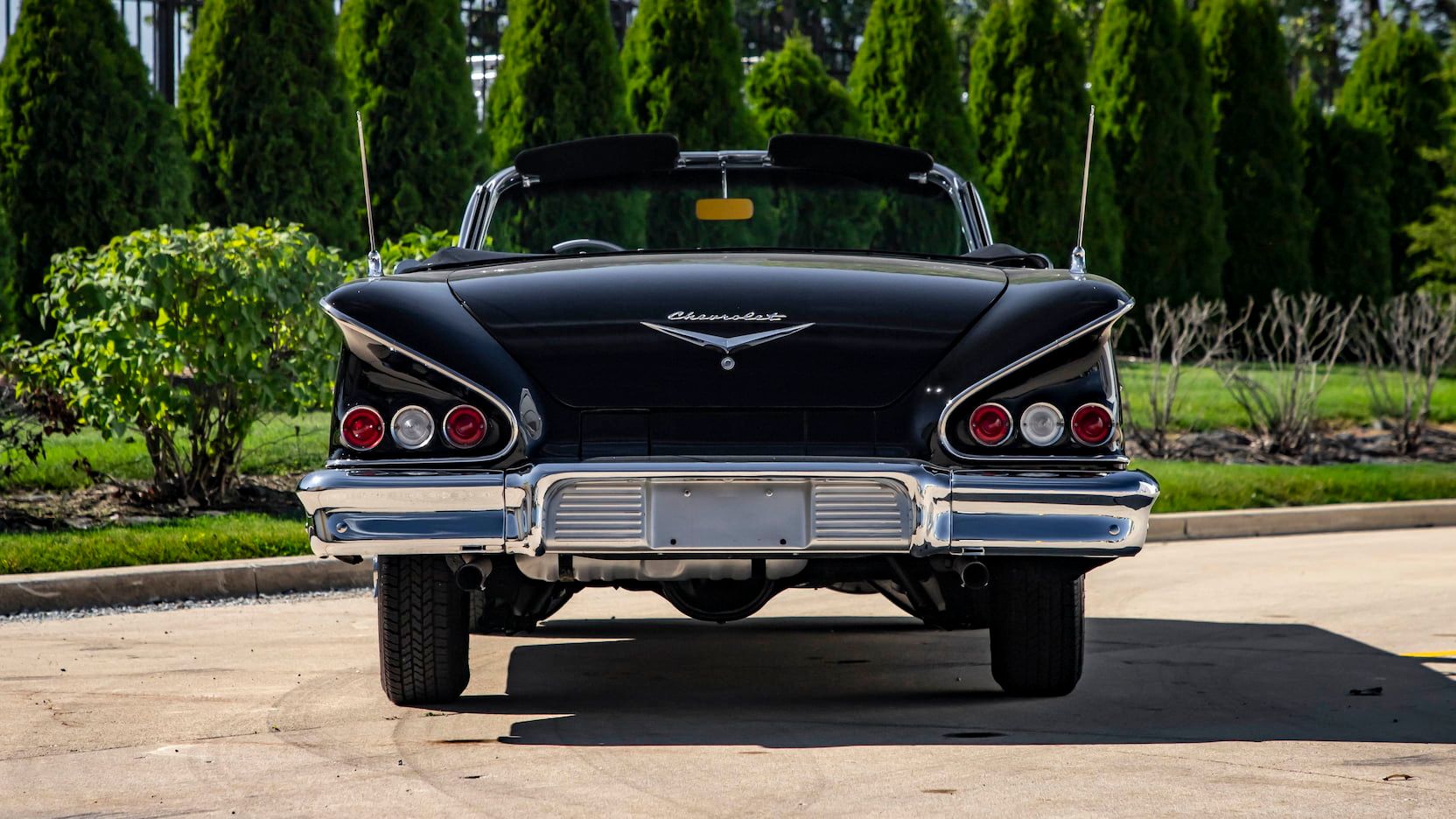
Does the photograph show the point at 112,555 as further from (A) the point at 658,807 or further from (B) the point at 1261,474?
(B) the point at 1261,474

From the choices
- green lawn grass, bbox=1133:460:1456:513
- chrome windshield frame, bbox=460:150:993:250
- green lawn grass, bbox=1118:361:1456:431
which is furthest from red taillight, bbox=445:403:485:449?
green lawn grass, bbox=1118:361:1456:431

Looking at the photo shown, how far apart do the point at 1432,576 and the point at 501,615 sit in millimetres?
4913

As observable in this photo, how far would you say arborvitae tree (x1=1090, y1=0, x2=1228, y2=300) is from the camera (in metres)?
22.7

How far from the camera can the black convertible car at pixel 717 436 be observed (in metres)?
4.32

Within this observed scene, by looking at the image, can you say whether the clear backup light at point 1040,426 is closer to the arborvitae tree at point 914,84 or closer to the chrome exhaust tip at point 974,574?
the chrome exhaust tip at point 974,574

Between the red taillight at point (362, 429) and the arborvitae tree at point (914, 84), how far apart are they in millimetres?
16029

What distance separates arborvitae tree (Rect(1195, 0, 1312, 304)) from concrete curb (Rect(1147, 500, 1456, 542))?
1277 cm

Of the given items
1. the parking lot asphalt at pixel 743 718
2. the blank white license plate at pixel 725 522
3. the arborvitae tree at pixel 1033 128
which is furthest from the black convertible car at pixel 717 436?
the arborvitae tree at pixel 1033 128

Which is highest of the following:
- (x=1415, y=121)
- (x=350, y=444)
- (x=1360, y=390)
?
(x=1415, y=121)

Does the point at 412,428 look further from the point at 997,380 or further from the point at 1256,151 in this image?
the point at 1256,151

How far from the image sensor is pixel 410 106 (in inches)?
671

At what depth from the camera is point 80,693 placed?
5.55m

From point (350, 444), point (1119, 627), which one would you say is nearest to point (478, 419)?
point (350, 444)

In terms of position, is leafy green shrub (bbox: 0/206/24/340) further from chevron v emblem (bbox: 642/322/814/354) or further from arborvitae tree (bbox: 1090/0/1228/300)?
arborvitae tree (bbox: 1090/0/1228/300)
